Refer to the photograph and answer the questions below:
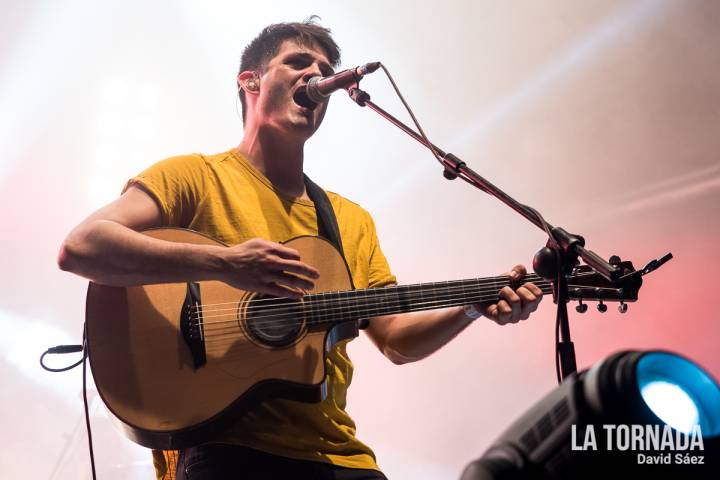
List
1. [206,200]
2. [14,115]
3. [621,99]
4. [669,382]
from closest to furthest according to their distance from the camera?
[669,382]
[206,200]
[14,115]
[621,99]

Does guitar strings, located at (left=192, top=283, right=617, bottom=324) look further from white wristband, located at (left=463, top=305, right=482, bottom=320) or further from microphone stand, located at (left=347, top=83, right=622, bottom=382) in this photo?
microphone stand, located at (left=347, top=83, right=622, bottom=382)

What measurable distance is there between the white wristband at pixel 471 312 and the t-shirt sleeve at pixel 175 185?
3.05 ft

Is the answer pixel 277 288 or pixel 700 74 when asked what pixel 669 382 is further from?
pixel 700 74

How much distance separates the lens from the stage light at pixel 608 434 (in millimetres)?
725

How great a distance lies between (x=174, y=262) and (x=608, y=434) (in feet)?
4.10

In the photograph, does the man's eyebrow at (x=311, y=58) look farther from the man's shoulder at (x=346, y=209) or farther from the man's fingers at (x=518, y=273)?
the man's fingers at (x=518, y=273)

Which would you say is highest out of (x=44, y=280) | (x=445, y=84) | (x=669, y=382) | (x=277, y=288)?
(x=445, y=84)

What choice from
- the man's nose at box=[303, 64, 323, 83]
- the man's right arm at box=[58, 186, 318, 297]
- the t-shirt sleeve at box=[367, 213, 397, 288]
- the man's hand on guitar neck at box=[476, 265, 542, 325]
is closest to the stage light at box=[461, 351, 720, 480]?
the man's right arm at box=[58, 186, 318, 297]

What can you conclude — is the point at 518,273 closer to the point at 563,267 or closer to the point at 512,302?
the point at 512,302

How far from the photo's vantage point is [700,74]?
3.53 metres

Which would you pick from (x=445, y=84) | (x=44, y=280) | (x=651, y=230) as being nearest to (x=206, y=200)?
(x=44, y=280)

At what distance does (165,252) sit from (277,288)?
31cm

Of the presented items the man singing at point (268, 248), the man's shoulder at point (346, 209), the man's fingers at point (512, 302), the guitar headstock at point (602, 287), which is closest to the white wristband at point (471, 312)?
the man singing at point (268, 248)

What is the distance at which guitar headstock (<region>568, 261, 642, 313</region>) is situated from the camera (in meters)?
1.63
